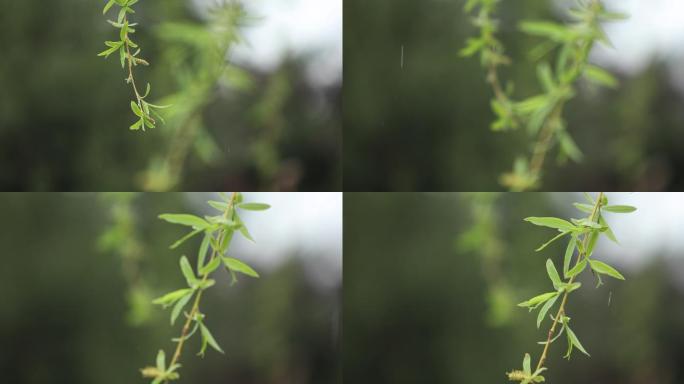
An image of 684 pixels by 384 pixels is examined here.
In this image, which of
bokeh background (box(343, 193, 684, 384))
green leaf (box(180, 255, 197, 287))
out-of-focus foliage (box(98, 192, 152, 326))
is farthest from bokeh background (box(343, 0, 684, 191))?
green leaf (box(180, 255, 197, 287))

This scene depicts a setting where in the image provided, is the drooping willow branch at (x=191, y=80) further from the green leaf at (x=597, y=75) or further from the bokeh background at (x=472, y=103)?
the green leaf at (x=597, y=75)

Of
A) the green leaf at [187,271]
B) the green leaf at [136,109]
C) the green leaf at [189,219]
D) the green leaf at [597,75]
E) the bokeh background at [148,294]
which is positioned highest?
the green leaf at [597,75]

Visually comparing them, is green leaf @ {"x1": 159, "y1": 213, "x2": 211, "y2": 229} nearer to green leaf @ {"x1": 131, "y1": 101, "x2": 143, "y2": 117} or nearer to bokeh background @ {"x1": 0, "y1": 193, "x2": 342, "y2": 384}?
green leaf @ {"x1": 131, "y1": 101, "x2": 143, "y2": 117}

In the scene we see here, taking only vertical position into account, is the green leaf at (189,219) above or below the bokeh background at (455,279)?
above

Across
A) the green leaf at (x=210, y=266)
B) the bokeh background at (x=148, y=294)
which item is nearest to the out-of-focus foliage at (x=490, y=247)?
the bokeh background at (x=148, y=294)

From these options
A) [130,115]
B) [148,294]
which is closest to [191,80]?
[130,115]

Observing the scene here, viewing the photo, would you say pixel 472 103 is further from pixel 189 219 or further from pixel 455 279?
pixel 189 219
